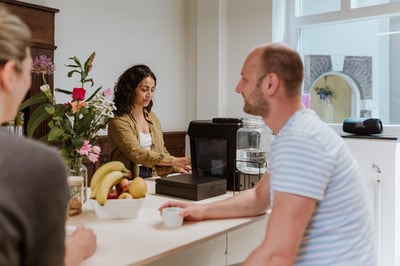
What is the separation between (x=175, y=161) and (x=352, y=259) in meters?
1.46

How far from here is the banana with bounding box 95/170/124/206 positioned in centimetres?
140

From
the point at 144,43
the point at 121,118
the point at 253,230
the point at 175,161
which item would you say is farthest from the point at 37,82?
the point at 253,230

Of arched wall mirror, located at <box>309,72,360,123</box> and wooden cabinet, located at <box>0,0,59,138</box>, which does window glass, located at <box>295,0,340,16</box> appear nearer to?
arched wall mirror, located at <box>309,72,360,123</box>

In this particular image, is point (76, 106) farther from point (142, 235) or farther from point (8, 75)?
point (8, 75)

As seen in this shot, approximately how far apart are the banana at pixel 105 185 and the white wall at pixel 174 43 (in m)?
1.94

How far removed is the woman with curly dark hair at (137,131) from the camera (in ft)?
8.48

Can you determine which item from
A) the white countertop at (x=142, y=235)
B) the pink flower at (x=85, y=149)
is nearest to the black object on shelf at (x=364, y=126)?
the white countertop at (x=142, y=235)

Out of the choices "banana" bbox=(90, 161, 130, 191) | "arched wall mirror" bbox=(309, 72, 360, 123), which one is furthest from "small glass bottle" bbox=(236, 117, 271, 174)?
"arched wall mirror" bbox=(309, 72, 360, 123)

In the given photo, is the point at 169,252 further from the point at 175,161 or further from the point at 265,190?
the point at 175,161

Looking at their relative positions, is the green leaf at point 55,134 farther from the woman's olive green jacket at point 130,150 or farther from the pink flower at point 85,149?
the woman's olive green jacket at point 130,150

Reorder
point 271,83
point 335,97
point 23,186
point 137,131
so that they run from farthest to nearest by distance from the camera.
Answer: point 335,97 < point 137,131 < point 271,83 < point 23,186

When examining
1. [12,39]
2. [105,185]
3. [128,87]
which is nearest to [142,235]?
[105,185]

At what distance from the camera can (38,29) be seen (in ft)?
8.77

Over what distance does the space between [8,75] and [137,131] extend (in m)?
2.06
